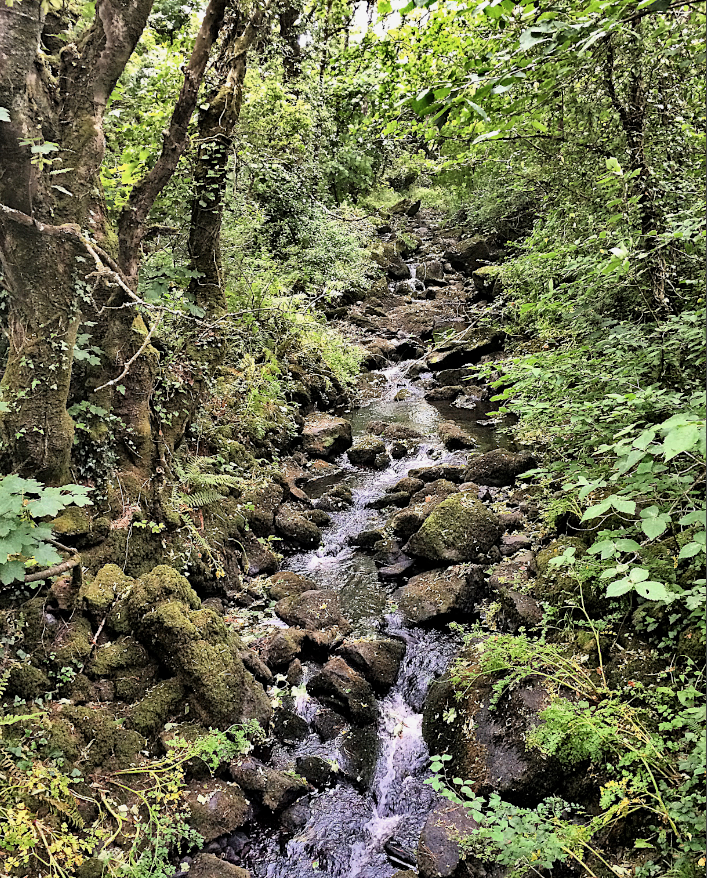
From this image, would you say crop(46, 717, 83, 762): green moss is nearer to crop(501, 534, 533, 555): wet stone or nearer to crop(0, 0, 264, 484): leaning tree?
crop(0, 0, 264, 484): leaning tree

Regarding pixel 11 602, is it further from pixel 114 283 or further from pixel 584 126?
pixel 584 126

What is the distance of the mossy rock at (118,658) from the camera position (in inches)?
180

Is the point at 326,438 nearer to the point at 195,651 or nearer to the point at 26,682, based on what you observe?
the point at 195,651

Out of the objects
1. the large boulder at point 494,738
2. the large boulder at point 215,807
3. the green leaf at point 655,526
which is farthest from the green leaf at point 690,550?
the large boulder at point 215,807

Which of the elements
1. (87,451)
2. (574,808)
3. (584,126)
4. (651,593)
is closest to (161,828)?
(574,808)

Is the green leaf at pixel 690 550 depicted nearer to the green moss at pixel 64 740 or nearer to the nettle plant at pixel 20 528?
the nettle plant at pixel 20 528

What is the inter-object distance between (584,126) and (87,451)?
573 cm

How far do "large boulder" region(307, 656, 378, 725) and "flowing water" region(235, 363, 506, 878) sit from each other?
12 centimetres

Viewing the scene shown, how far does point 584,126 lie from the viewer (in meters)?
5.17

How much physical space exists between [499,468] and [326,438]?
12.4 feet

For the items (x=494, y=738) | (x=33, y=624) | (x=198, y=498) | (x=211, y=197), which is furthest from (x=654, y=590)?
(x=211, y=197)

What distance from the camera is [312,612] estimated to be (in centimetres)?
669

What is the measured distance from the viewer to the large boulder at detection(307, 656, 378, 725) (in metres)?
5.53

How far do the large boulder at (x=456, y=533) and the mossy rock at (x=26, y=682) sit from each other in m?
4.76
